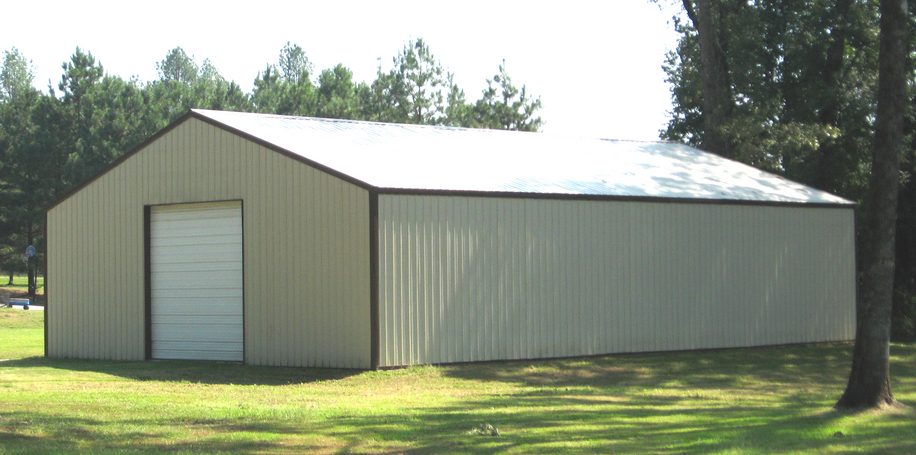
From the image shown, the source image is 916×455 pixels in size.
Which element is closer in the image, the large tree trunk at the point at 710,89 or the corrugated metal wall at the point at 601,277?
the corrugated metal wall at the point at 601,277

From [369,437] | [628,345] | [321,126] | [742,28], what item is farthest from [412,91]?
[369,437]

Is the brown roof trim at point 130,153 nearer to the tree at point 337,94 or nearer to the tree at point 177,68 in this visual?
the tree at point 337,94

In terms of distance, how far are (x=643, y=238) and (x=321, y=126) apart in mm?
7802

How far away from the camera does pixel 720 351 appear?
21.1 metres

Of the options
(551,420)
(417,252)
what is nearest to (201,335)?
(417,252)

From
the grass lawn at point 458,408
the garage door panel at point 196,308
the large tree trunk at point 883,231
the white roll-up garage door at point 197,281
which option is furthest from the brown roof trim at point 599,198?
the large tree trunk at point 883,231

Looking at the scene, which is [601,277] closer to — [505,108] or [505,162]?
[505,162]

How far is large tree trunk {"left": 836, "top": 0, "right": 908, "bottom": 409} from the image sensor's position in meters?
12.5

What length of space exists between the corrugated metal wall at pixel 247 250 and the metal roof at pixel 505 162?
58 cm

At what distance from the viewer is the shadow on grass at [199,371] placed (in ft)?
53.4

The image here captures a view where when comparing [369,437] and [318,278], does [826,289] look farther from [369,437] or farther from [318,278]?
[369,437]

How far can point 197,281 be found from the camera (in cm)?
2002

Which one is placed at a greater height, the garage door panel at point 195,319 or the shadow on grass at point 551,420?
the garage door panel at point 195,319

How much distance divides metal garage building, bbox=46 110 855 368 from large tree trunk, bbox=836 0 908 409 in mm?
7013
